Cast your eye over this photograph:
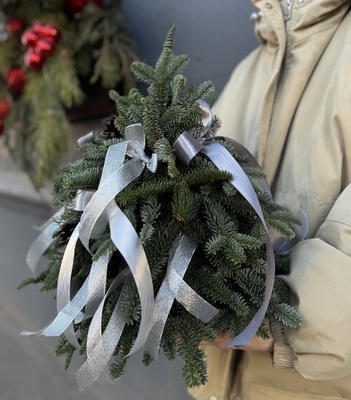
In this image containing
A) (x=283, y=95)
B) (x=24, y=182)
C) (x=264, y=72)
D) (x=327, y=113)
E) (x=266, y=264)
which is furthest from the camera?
(x=24, y=182)

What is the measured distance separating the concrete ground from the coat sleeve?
43.1 inches

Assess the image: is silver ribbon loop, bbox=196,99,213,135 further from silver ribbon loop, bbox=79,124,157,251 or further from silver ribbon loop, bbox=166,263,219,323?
silver ribbon loop, bbox=166,263,219,323

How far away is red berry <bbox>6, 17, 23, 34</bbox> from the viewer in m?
1.77

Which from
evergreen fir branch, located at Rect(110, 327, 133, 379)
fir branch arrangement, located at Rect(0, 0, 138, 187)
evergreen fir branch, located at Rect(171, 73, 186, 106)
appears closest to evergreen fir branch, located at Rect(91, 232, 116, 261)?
evergreen fir branch, located at Rect(110, 327, 133, 379)

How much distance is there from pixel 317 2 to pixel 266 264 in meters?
0.50

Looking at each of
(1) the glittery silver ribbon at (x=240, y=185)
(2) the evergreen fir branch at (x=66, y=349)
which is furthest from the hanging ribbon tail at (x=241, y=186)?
(2) the evergreen fir branch at (x=66, y=349)

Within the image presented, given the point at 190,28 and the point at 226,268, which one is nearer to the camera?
the point at 226,268

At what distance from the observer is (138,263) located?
703 millimetres

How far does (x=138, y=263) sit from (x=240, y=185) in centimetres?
18

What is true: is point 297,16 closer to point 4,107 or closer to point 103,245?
point 103,245

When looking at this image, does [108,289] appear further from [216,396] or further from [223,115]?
[223,115]

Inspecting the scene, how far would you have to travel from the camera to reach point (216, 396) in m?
1.06

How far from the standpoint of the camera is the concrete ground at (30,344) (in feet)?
6.51

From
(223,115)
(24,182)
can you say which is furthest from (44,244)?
(24,182)
